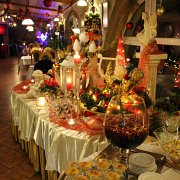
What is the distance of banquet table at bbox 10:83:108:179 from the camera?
167cm

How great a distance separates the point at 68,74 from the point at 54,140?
0.84m

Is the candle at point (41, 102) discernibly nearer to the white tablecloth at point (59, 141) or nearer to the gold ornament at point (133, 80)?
the white tablecloth at point (59, 141)

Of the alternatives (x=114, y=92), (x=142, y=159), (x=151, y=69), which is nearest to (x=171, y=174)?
(x=142, y=159)

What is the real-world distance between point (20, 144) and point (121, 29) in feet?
7.60

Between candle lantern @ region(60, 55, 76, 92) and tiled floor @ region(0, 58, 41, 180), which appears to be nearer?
candle lantern @ region(60, 55, 76, 92)

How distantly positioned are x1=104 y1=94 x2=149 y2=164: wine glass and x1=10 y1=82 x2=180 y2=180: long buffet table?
8.8 inches

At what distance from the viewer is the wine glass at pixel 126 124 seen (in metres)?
1.03

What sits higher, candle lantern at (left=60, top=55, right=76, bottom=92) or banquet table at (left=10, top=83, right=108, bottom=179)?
candle lantern at (left=60, top=55, right=76, bottom=92)

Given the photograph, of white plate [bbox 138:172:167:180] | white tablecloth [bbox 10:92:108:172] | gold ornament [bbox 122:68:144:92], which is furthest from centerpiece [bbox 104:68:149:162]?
gold ornament [bbox 122:68:144:92]

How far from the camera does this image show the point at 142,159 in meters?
1.10

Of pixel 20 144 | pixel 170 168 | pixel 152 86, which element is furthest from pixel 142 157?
pixel 20 144

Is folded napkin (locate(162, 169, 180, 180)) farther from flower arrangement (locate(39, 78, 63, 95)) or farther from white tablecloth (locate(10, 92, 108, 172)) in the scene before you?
flower arrangement (locate(39, 78, 63, 95))

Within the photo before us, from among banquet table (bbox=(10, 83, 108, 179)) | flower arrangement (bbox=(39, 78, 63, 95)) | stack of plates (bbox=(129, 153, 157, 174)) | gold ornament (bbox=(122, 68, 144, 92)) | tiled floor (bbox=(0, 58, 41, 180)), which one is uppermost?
gold ornament (bbox=(122, 68, 144, 92))

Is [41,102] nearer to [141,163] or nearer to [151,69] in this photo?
[151,69]
